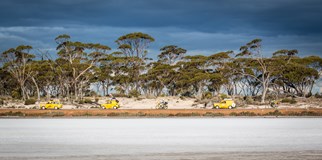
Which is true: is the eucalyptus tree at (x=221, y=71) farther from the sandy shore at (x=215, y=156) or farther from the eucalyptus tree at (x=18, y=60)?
the sandy shore at (x=215, y=156)

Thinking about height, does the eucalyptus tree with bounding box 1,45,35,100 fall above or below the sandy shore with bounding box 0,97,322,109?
above

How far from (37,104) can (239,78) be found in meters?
46.7

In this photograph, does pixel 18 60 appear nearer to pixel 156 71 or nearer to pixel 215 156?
pixel 156 71

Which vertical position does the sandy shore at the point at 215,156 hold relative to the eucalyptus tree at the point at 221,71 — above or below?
below

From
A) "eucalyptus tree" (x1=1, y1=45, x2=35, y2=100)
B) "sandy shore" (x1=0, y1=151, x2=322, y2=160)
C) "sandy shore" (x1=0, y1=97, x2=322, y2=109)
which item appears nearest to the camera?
"sandy shore" (x1=0, y1=151, x2=322, y2=160)

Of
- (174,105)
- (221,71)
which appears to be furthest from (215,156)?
(221,71)

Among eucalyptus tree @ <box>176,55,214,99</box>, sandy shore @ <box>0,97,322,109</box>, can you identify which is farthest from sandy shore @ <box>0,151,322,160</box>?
eucalyptus tree @ <box>176,55,214,99</box>

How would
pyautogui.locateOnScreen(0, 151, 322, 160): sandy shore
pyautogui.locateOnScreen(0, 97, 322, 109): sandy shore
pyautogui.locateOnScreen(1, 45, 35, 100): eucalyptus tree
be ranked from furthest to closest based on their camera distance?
pyautogui.locateOnScreen(1, 45, 35, 100): eucalyptus tree < pyautogui.locateOnScreen(0, 97, 322, 109): sandy shore < pyautogui.locateOnScreen(0, 151, 322, 160): sandy shore

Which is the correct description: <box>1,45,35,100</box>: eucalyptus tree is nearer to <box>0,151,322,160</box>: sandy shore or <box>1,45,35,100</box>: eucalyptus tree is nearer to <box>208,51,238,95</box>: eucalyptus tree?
<box>208,51,238,95</box>: eucalyptus tree

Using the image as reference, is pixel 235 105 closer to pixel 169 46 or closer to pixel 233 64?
pixel 233 64

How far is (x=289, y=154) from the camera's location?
49.0ft

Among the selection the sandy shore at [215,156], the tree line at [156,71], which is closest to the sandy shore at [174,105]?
the tree line at [156,71]

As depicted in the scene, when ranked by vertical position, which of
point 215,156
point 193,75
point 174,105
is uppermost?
point 193,75

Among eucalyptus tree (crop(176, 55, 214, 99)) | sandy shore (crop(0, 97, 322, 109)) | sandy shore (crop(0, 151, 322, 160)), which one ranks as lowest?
sandy shore (crop(0, 151, 322, 160))
